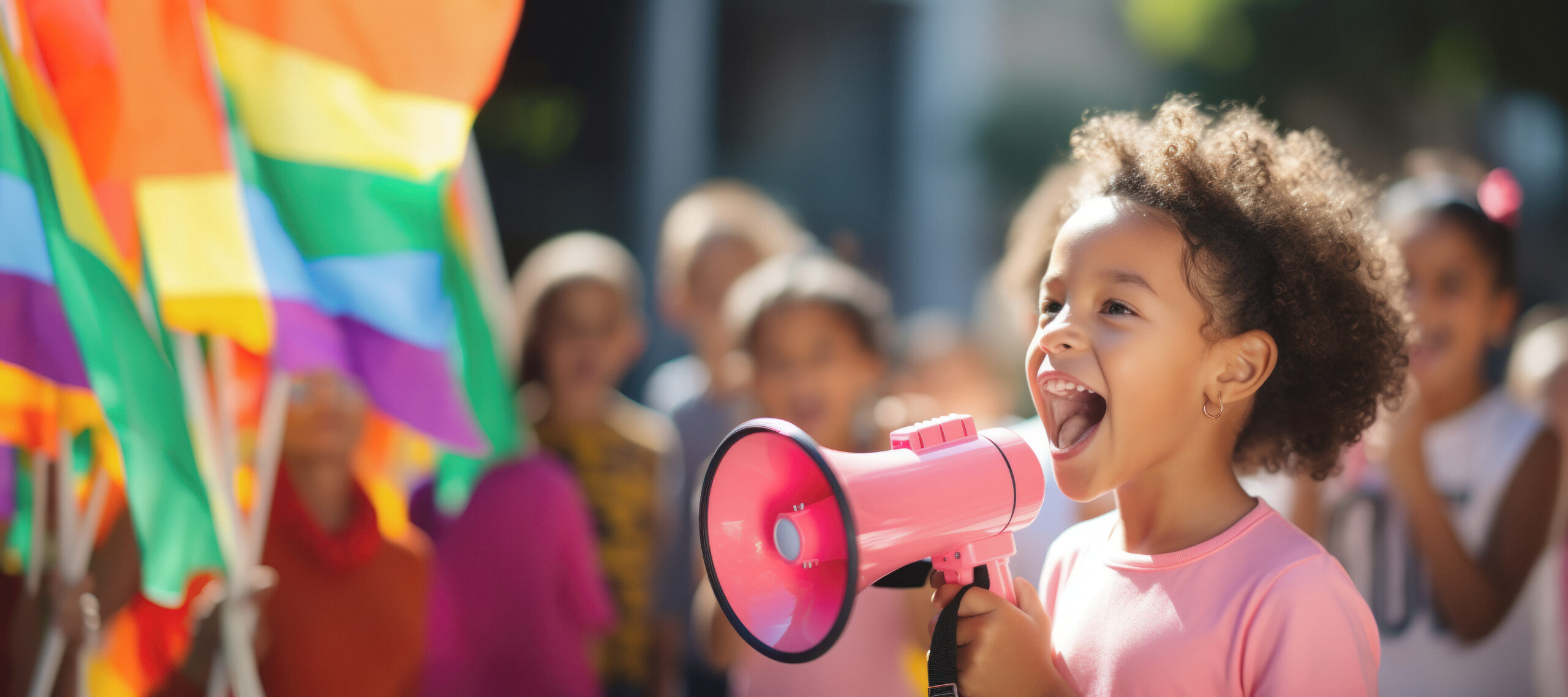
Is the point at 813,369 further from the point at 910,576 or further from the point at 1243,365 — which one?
the point at 1243,365

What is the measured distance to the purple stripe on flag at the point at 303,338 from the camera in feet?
7.20

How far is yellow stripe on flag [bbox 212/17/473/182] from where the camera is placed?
7.32ft

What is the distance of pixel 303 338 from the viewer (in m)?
2.22

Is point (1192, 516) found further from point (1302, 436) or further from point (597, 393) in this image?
point (597, 393)

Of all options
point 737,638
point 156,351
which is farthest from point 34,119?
point 737,638

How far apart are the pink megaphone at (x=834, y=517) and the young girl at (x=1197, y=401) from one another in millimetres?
74

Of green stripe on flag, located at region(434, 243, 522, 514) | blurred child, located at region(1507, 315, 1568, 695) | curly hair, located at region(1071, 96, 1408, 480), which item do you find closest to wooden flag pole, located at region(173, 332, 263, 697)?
green stripe on flag, located at region(434, 243, 522, 514)

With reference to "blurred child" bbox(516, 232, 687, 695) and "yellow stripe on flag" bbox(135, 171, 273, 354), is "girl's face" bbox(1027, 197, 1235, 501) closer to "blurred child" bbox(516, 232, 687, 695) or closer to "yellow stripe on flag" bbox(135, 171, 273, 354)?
"yellow stripe on flag" bbox(135, 171, 273, 354)

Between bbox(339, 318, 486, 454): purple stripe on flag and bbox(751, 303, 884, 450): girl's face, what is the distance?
33.7 inches

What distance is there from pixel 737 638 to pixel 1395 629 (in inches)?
62.0

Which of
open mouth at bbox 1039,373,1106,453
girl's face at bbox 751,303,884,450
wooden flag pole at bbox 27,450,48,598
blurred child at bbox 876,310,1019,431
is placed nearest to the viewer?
open mouth at bbox 1039,373,1106,453

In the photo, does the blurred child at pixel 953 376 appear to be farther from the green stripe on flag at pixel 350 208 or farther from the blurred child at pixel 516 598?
the green stripe on flag at pixel 350 208

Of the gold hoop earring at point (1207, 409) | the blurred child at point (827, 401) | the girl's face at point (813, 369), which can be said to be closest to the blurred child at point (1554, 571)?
the blurred child at point (827, 401)

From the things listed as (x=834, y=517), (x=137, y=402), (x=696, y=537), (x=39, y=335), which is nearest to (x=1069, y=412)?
(x=834, y=517)
